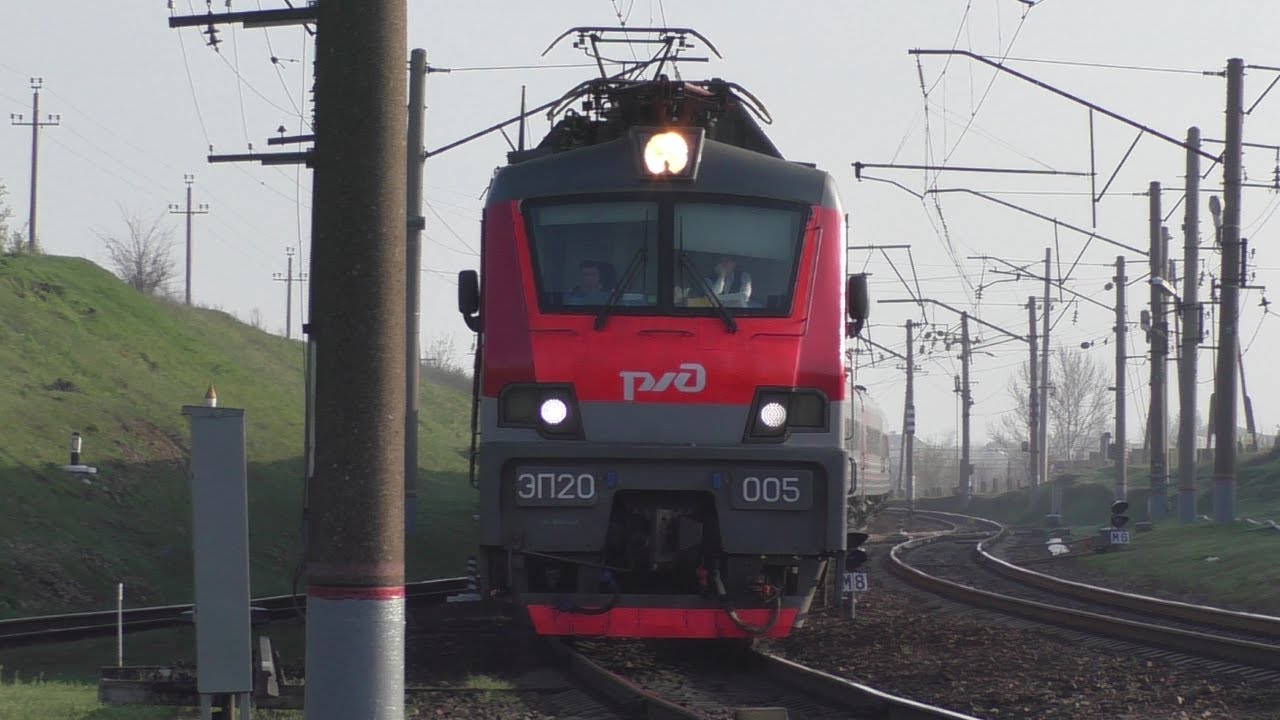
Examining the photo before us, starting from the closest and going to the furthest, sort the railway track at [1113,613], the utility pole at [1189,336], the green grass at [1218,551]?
the railway track at [1113,613], the green grass at [1218,551], the utility pole at [1189,336]

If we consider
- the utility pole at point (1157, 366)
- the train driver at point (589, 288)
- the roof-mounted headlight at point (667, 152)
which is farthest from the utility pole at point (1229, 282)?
the train driver at point (589, 288)

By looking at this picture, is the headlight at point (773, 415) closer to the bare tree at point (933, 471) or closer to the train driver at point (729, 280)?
the train driver at point (729, 280)

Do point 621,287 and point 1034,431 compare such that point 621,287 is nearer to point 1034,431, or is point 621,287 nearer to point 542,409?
point 542,409

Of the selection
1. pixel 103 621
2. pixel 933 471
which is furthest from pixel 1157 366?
pixel 933 471

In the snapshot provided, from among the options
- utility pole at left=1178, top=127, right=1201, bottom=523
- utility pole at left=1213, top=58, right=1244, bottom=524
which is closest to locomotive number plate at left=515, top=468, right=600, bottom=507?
utility pole at left=1213, top=58, right=1244, bottom=524

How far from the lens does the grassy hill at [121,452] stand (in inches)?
886

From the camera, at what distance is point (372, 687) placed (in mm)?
5215

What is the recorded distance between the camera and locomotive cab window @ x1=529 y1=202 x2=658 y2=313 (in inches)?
391

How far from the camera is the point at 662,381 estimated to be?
380 inches

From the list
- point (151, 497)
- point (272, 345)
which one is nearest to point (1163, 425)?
point (151, 497)

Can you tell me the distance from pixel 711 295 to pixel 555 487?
5.41 feet

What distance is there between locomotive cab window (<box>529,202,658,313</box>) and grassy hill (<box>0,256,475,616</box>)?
41.4 feet

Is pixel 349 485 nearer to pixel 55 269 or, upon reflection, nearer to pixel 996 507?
pixel 55 269

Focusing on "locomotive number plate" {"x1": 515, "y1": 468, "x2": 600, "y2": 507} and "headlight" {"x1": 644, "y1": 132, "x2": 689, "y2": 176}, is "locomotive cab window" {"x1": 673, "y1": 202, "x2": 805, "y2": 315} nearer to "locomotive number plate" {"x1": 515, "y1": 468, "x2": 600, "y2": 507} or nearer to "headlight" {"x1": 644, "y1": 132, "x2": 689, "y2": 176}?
"headlight" {"x1": 644, "y1": 132, "x2": 689, "y2": 176}
